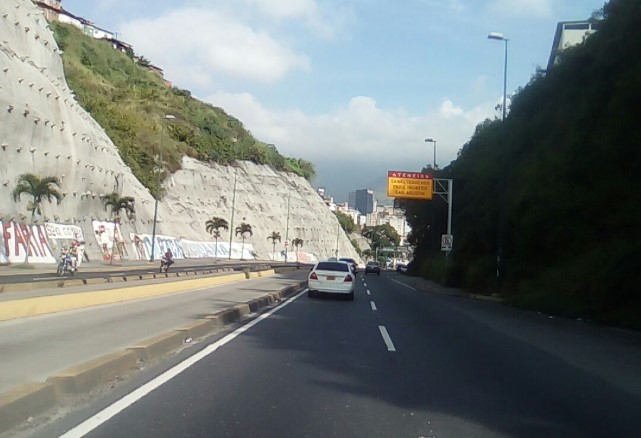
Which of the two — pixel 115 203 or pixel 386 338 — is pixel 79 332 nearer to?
pixel 386 338

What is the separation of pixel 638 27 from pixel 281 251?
296ft

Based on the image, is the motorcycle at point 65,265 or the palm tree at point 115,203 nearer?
the motorcycle at point 65,265

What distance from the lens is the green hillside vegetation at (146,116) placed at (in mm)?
88188

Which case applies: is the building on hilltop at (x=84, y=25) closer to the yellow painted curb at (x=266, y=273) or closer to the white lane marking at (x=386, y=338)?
the yellow painted curb at (x=266, y=273)

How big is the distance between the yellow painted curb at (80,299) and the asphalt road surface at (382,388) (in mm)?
4929

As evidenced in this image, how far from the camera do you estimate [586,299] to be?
85.0ft

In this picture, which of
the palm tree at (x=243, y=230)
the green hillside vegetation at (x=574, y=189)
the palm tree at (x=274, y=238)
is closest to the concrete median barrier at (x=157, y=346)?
the green hillside vegetation at (x=574, y=189)

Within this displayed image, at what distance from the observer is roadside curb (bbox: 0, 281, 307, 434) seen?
7601mm

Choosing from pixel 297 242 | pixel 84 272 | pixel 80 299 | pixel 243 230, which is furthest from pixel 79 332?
pixel 297 242

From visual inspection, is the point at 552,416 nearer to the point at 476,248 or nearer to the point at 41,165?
the point at 476,248

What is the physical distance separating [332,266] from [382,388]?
19376 mm

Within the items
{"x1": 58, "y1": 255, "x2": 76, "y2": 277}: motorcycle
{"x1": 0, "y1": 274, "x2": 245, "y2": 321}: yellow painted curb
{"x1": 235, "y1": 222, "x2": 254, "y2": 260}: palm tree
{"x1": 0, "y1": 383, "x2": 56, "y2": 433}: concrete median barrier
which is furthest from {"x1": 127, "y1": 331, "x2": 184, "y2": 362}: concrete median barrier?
{"x1": 235, "y1": 222, "x2": 254, "y2": 260}: palm tree

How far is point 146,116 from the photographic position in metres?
102

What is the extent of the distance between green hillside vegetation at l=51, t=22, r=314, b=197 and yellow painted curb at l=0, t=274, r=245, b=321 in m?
57.6
